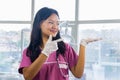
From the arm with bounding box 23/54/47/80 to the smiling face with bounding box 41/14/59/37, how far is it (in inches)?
7.3

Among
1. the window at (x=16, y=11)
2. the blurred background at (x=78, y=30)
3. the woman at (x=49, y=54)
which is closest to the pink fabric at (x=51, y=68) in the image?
the woman at (x=49, y=54)

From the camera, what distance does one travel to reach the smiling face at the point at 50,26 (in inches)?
52.6

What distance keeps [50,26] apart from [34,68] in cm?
27

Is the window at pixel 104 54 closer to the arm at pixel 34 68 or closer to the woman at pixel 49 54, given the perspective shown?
the woman at pixel 49 54

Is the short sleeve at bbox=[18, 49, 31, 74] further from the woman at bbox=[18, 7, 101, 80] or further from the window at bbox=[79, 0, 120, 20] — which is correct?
the window at bbox=[79, 0, 120, 20]

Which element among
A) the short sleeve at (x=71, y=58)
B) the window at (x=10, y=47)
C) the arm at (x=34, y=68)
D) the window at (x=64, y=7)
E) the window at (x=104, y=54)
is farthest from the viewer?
the window at (x=10, y=47)

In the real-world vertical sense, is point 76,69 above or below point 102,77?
above

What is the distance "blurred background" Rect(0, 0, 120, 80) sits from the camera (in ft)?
12.1

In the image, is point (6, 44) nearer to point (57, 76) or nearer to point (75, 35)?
point (75, 35)

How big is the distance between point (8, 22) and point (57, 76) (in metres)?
3.02

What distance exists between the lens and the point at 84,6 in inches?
154

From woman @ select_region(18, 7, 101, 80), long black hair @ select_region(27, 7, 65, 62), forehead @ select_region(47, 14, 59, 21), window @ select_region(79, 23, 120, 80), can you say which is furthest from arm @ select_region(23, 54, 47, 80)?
window @ select_region(79, 23, 120, 80)

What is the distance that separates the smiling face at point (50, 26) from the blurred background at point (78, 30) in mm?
1921

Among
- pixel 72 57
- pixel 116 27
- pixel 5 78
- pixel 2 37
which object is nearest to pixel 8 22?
pixel 2 37
